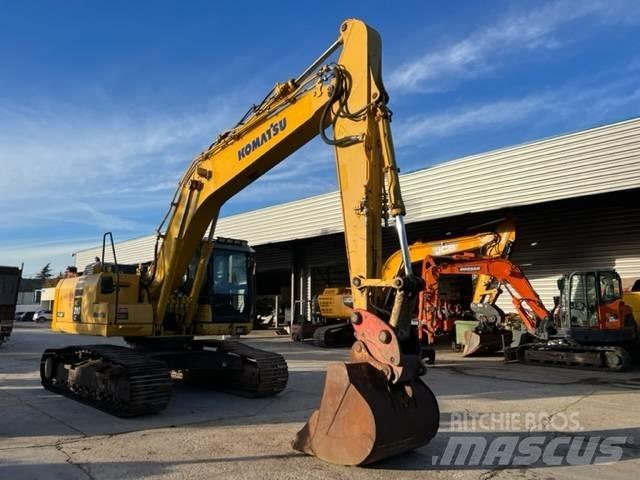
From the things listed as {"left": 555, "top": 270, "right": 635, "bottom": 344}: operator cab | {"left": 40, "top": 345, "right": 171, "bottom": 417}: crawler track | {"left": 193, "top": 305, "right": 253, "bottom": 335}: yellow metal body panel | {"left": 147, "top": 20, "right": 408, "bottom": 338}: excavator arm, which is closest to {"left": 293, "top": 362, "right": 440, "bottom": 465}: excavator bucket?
{"left": 147, "top": 20, "right": 408, "bottom": 338}: excavator arm

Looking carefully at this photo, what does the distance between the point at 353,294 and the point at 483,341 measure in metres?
12.4

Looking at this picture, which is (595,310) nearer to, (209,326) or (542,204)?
(542,204)

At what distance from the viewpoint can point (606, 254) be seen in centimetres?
1888

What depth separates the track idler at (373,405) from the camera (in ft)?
17.1

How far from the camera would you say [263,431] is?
23.8ft

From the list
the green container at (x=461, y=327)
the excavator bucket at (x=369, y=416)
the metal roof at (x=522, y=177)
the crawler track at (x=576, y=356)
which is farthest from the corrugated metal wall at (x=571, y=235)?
the excavator bucket at (x=369, y=416)

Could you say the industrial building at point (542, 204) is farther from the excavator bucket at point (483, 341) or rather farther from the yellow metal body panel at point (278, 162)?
the yellow metal body panel at point (278, 162)

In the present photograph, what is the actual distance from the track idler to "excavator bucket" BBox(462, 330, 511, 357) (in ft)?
40.1

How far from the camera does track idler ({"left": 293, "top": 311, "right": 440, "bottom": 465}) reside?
522 cm

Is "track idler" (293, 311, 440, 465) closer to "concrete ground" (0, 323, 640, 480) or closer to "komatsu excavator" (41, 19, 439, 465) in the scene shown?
"komatsu excavator" (41, 19, 439, 465)

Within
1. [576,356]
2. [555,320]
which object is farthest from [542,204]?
[576,356]

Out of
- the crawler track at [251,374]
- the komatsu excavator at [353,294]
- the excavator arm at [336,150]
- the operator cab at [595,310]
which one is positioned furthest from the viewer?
the operator cab at [595,310]

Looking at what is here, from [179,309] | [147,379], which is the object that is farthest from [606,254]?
[147,379]

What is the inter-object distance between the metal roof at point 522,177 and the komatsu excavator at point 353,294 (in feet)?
35.3
